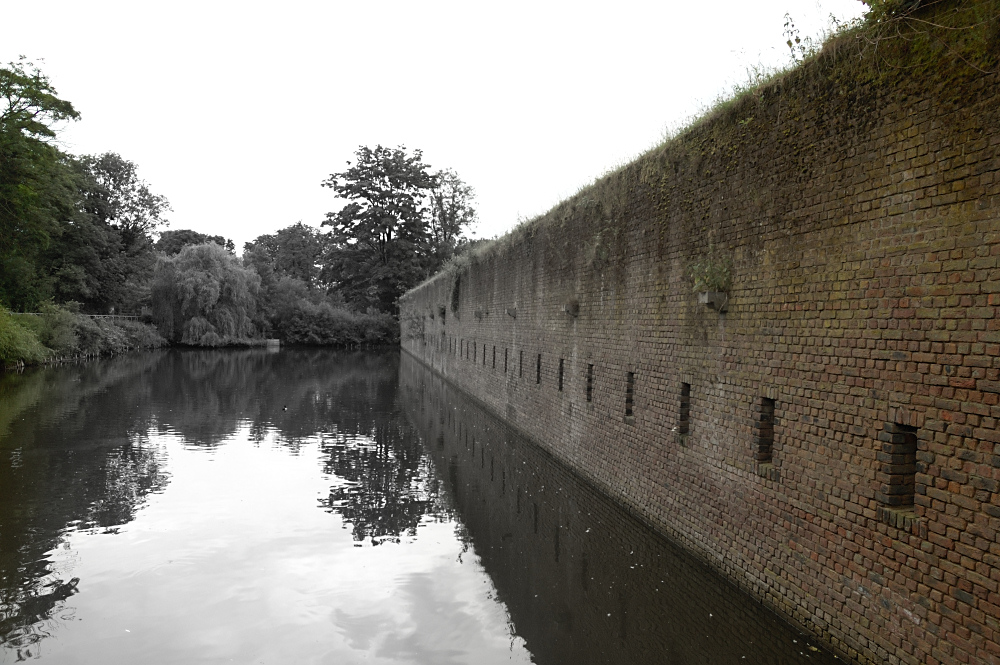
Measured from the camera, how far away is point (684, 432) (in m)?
7.98

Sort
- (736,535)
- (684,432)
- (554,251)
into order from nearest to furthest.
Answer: (736,535)
(684,432)
(554,251)

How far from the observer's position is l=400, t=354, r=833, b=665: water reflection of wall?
5.48 meters

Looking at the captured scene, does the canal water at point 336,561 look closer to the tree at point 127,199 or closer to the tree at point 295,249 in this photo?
the tree at point 127,199

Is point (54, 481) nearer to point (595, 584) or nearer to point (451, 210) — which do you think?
point (595, 584)

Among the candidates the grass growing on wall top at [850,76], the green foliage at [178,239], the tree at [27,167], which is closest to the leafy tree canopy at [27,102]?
the tree at [27,167]

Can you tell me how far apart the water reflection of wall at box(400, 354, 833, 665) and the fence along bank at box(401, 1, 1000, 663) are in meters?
0.30

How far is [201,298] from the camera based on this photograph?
47.7 meters

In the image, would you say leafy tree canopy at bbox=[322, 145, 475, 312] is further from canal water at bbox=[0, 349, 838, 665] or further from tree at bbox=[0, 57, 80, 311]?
canal water at bbox=[0, 349, 838, 665]

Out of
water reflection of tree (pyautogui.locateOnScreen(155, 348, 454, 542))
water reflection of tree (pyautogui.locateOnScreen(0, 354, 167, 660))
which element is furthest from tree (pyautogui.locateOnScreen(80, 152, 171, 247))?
water reflection of tree (pyautogui.locateOnScreen(0, 354, 167, 660))

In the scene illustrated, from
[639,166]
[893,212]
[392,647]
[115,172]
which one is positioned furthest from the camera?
[115,172]

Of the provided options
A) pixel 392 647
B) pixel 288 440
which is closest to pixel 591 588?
pixel 392 647

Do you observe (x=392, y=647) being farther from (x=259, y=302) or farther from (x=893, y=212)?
(x=259, y=302)

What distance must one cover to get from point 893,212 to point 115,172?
199ft

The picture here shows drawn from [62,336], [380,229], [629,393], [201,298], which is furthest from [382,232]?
[629,393]
